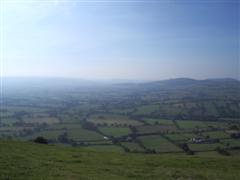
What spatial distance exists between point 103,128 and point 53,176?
7651cm

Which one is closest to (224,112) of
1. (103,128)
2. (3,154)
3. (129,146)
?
(103,128)

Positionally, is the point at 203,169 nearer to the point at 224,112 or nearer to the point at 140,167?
the point at 140,167

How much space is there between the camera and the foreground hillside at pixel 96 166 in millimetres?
16250

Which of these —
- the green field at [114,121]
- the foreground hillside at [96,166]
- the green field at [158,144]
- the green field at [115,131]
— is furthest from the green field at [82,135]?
the foreground hillside at [96,166]

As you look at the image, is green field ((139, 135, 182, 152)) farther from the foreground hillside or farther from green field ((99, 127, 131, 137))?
the foreground hillside

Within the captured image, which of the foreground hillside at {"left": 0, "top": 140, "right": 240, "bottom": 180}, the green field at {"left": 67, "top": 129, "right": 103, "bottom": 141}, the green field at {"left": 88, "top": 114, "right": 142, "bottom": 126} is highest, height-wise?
the foreground hillside at {"left": 0, "top": 140, "right": 240, "bottom": 180}

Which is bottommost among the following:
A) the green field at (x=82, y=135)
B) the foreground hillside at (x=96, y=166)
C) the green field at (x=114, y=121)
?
the green field at (x=82, y=135)

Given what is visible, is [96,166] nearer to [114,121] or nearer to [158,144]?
[158,144]

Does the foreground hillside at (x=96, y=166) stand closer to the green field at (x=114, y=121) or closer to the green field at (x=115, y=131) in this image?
the green field at (x=115, y=131)

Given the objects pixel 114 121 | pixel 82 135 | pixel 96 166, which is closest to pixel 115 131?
pixel 82 135

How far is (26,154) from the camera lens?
21.0 m

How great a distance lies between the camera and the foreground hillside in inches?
640

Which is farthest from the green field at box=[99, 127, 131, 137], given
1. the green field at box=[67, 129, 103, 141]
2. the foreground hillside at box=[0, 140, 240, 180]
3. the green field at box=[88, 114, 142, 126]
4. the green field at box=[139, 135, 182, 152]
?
the foreground hillside at box=[0, 140, 240, 180]

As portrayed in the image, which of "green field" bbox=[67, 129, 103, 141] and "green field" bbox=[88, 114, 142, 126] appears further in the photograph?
"green field" bbox=[88, 114, 142, 126]
